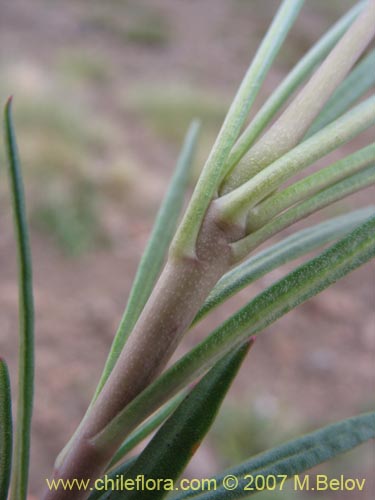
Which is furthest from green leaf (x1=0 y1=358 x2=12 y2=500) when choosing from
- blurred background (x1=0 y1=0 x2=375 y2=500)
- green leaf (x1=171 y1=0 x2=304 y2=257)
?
blurred background (x1=0 y1=0 x2=375 y2=500)

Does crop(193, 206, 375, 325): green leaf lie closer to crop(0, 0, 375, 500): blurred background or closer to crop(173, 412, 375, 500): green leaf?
crop(173, 412, 375, 500): green leaf

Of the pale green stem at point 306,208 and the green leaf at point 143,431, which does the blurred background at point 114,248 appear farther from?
the pale green stem at point 306,208

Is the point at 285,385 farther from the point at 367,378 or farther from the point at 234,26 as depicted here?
the point at 234,26

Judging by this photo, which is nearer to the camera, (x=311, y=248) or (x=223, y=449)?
(x=311, y=248)

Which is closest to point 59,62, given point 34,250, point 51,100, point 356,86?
point 51,100

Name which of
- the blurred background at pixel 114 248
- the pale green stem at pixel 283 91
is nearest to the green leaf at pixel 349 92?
the pale green stem at pixel 283 91

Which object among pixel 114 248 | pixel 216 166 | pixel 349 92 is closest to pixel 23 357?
pixel 216 166
